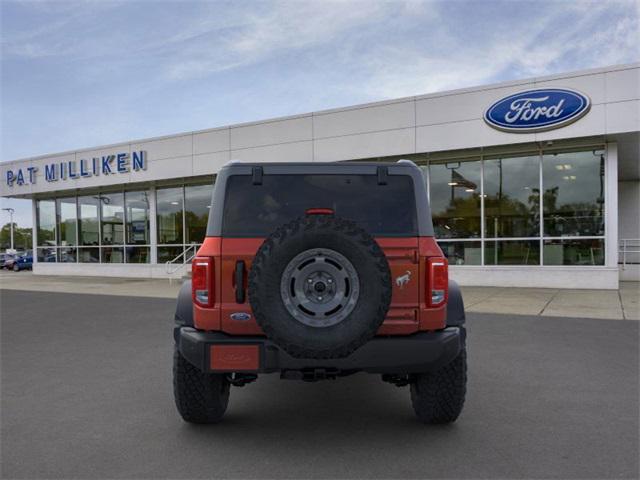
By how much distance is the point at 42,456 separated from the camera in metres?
3.37

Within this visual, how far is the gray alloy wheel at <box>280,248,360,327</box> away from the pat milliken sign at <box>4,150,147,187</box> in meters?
19.4

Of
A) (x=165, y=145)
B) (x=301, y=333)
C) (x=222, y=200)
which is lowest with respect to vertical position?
(x=301, y=333)

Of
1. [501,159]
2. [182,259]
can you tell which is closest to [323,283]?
[501,159]

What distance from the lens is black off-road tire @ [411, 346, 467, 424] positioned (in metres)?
3.68

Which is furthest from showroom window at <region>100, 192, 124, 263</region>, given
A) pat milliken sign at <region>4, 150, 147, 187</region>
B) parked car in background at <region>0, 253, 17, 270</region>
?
parked car in background at <region>0, 253, 17, 270</region>

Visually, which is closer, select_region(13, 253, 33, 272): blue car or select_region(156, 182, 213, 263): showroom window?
select_region(156, 182, 213, 263): showroom window

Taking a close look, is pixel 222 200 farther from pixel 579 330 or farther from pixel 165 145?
pixel 165 145

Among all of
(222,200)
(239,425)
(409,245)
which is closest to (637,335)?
(409,245)

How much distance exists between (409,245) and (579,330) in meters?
5.69

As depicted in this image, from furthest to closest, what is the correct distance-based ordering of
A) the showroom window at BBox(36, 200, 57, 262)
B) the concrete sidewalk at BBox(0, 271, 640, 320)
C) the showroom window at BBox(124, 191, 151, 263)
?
the showroom window at BBox(36, 200, 57, 262), the showroom window at BBox(124, 191, 151, 263), the concrete sidewalk at BBox(0, 271, 640, 320)

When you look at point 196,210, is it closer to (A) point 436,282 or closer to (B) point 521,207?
(B) point 521,207

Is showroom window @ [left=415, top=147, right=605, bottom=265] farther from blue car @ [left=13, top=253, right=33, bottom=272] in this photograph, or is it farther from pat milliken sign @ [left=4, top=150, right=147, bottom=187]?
blue car @ [left=13, top=253, right=33, bottom=272]

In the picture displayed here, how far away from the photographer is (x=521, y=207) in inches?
582

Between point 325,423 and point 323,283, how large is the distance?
1458 mm
